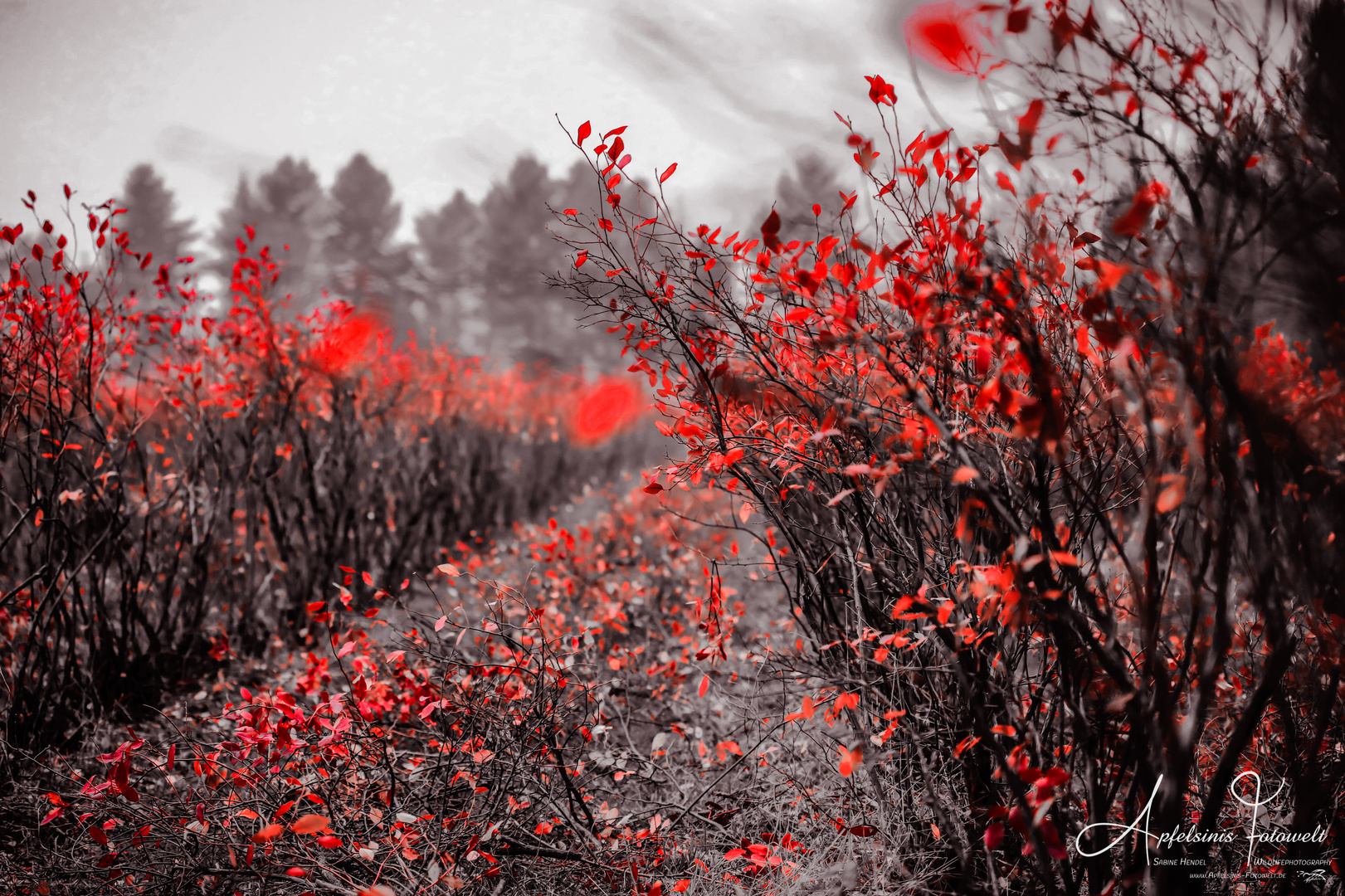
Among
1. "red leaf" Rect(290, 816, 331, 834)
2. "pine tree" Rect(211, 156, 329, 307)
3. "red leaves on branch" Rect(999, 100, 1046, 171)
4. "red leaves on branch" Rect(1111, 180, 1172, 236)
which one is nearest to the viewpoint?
"red leaves on branch" Rect(1111, 180, 1172, 236)

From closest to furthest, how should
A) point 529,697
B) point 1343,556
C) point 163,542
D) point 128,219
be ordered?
point 1343,556 → point 529,697 → point 163,542 → point 128,219

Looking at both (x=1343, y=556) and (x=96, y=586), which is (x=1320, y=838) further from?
(x=96, y=586)

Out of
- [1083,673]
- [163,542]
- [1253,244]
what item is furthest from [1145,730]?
[163,542]

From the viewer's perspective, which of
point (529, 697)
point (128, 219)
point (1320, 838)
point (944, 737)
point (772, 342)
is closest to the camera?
point (1320, 838)

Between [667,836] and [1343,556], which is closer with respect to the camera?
[1343,556]

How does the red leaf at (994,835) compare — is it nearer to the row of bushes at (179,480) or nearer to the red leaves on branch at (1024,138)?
the red leaves on branch at (1024,138)

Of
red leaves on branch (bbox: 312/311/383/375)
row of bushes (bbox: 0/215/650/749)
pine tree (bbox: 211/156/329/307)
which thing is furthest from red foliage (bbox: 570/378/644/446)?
pine tree (bbox: 211/156/329/307)

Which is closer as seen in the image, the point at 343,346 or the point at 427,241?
the point at 343,346

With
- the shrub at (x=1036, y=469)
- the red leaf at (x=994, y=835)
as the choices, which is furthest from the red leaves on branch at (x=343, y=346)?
the red leaf at (x=994, y=835)

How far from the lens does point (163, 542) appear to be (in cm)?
386

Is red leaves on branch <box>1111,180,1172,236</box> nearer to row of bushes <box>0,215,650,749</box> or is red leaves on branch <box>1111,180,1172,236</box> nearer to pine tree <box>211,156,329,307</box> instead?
row of bushes <box>0,215,650,749</box>

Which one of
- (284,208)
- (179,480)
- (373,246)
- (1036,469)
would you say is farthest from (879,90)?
(284,208)

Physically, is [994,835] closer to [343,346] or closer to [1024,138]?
[1024,138]

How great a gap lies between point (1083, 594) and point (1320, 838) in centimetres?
103
